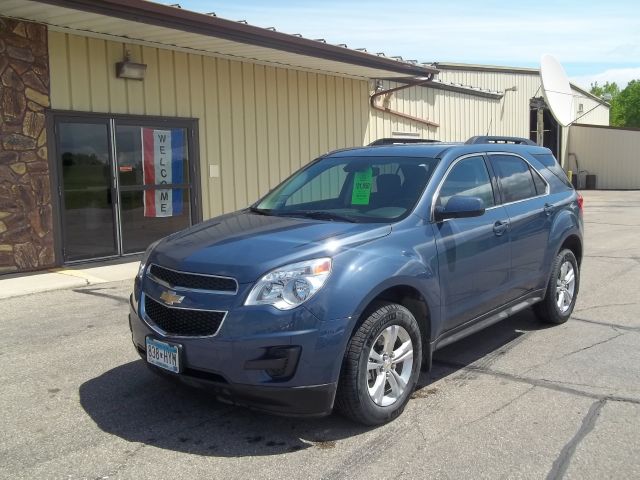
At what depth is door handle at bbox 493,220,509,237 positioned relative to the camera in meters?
4.99

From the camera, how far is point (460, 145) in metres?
5.19

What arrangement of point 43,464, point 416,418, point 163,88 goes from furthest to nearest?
point 163,88 → point 416,418 → point 43,464

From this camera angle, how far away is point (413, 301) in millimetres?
4191

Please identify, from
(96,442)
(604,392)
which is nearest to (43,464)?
(96,442)

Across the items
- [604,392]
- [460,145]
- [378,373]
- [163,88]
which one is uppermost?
[163,88]

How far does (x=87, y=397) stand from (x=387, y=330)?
215 cm

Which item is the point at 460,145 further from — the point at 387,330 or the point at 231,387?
the point at 231,387


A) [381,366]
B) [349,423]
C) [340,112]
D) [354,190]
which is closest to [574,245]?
[354,190]

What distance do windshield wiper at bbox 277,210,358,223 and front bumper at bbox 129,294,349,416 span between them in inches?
39.5

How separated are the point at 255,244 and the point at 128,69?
22.5 feet

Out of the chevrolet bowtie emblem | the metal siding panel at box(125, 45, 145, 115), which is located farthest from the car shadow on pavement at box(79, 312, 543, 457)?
the metal siding panel at box(125, 45, 145, 115)

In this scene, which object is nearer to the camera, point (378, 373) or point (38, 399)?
point (378, 373)

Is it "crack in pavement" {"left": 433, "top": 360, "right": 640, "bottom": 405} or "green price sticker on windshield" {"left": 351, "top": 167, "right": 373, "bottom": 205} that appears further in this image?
"green price sticker on windshield" {"left": 351, "top": 167, "right": 373, "bottom": 205}

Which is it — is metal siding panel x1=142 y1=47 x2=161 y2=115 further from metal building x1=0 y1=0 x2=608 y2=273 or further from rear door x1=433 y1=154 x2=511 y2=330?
rear door x1=433 y1=154 x2=511 y2=330
